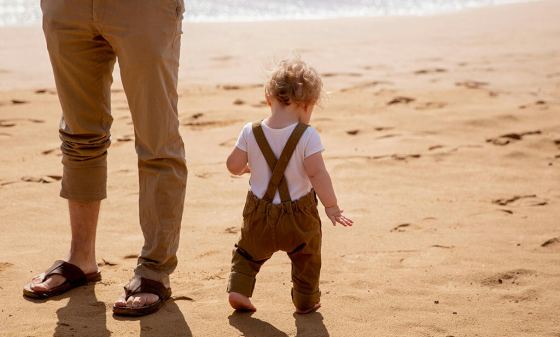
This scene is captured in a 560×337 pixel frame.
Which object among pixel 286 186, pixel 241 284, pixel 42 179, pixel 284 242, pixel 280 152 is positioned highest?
pixel 280 152

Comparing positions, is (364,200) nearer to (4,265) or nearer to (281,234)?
(281,234)

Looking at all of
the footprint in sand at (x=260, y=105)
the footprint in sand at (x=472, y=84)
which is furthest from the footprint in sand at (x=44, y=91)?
the footprint in sand at (x=472, y=84)

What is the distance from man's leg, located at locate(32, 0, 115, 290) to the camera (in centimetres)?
328

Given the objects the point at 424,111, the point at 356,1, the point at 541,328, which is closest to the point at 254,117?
the point at 424,111

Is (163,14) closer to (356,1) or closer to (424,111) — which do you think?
(424,111)

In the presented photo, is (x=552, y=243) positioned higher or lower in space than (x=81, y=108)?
lower

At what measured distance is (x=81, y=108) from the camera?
346 centimetres

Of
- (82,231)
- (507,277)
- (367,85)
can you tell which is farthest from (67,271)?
(367,85)

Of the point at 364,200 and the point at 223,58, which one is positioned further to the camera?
the point at 223,58

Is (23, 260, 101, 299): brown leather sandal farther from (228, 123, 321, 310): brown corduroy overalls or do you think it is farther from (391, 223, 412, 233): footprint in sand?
(391, 223, 412, 233): footprint in sand

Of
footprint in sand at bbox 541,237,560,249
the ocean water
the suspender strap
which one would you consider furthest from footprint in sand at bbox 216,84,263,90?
the ocean water

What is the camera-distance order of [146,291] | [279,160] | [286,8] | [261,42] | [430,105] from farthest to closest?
[286,8] < [261,42] < [430,105] < [146,291] < [279,160]

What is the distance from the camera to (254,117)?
662cm

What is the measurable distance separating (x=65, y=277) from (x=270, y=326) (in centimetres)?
86
